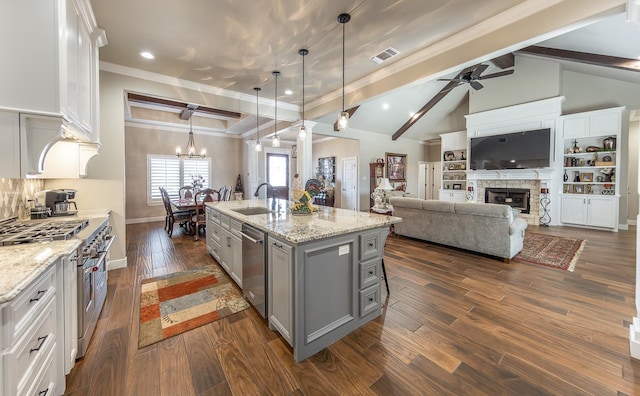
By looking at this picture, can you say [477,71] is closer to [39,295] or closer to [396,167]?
[396,167]

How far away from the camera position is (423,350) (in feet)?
6.23

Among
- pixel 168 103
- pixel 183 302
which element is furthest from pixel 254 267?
pixel 168 103

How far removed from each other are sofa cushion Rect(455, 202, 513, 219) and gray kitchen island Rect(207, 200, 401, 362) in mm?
2310

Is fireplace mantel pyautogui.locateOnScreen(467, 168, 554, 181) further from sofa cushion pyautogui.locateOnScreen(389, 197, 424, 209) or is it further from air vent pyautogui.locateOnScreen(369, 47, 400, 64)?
air vent pyautogui.locateOnScreen(369, 47, 400, 64)

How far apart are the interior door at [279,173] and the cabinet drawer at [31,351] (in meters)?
7.75

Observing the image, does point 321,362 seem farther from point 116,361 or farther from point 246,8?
point 246,8

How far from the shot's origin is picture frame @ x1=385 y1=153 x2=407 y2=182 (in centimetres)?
945

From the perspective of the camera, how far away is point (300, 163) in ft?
18.9

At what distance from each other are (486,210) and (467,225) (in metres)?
0.40

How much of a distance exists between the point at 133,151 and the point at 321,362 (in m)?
7.70

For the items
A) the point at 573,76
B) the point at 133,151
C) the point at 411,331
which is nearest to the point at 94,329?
the point at 411,331

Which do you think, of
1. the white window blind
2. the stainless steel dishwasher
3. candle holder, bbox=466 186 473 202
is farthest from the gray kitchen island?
candle holder, bbox=466 186 473 202

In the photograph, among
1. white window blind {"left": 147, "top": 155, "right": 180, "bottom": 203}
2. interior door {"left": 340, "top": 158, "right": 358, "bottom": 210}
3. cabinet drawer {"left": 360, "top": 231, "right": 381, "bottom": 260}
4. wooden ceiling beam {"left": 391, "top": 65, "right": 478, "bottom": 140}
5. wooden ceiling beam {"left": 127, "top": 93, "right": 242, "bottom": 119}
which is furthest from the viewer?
interior door {"left": 340, "top": 158, "right": 358, "bottom": 210}

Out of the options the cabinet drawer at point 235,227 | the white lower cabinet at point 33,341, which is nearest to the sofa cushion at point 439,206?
the cabinet drawer at point 235,227
